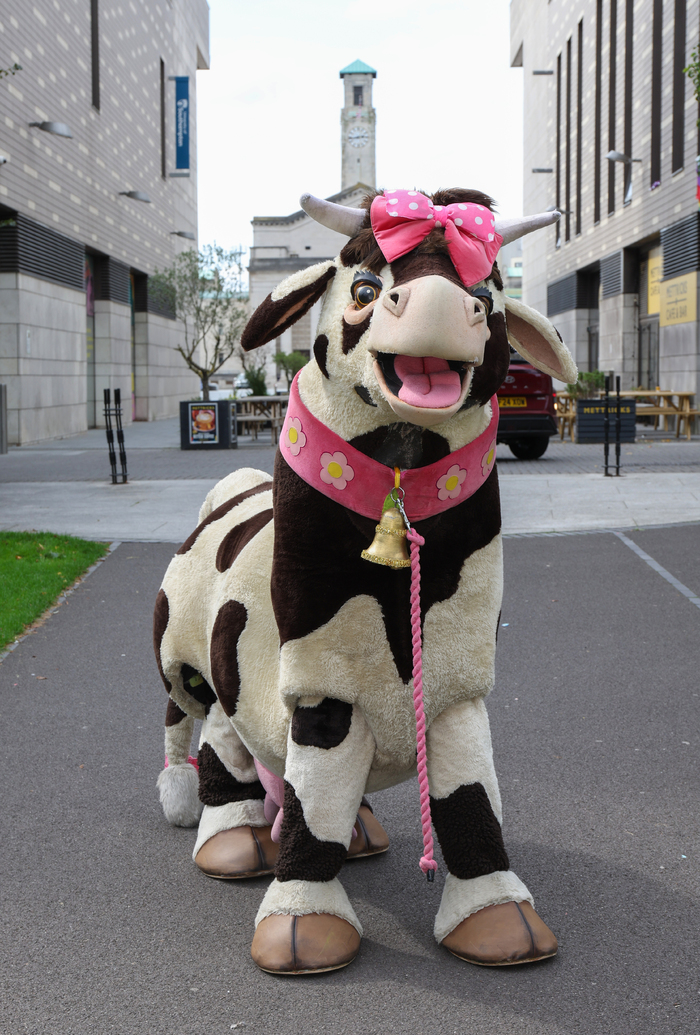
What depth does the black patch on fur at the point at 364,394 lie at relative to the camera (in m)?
2.44

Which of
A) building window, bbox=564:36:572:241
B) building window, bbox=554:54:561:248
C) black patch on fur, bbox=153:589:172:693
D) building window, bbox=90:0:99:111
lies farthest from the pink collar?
building window, bbox=554:54:561:248

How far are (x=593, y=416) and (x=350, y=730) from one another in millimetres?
17702

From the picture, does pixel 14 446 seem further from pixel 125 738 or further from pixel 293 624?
pixel 293 624

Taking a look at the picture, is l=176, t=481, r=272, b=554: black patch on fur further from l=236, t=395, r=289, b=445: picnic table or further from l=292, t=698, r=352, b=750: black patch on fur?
l=236, t=395, r=289, b=445: picnic table

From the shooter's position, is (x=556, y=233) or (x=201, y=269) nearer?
(x=201, y=269)

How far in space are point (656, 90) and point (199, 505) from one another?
A: 20503mm

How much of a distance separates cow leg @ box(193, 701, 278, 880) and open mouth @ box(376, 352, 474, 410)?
4.51 feet

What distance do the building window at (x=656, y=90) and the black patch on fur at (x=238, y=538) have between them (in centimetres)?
2575

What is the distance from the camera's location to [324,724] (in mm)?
2641

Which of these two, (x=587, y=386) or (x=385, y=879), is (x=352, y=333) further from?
(x=587, y=386)

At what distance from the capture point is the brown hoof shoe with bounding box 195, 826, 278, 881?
3.20 m

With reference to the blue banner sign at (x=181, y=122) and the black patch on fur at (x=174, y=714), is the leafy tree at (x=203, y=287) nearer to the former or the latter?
the blue banner sign at (x=181, y=122)

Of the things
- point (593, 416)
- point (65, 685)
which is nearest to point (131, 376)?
point (593, 416)

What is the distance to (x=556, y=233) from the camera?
4022 centimetres
